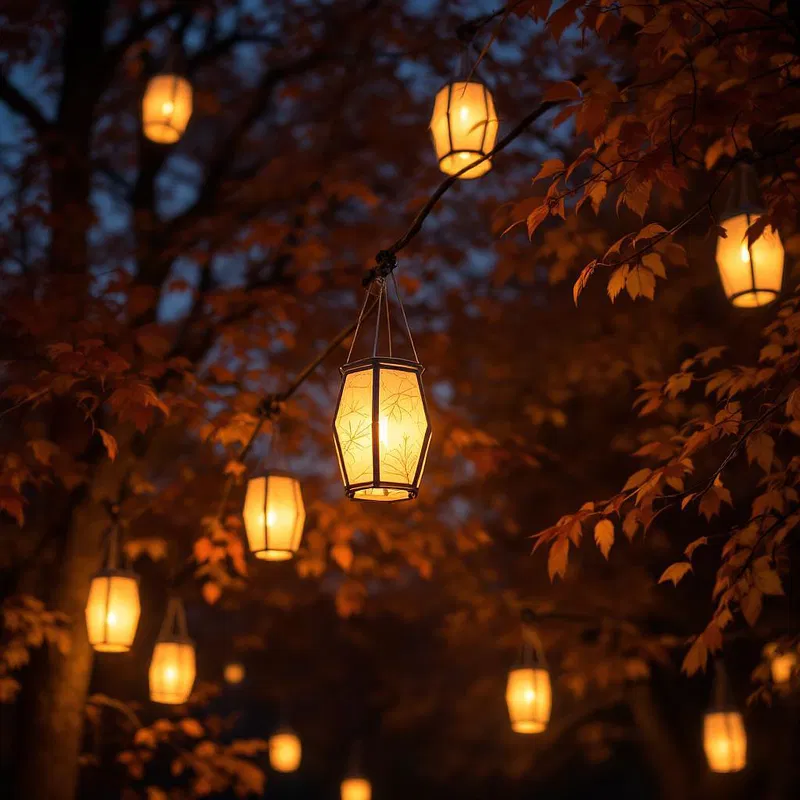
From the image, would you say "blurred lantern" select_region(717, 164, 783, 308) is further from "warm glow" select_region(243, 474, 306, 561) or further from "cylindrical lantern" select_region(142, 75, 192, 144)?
"cylindrical lantern" select_region(142, 75, 192, 144)

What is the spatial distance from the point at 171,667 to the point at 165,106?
16.6 ft

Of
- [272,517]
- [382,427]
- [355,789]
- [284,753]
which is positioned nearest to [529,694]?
[272,517]

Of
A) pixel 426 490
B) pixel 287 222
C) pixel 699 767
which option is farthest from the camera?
pixel 699 767

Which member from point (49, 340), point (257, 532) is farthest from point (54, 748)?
point (49, 340)

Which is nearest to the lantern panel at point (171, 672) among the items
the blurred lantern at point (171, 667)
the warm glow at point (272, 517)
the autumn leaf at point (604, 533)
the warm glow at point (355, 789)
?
the blurred lantern at point (171, 667)

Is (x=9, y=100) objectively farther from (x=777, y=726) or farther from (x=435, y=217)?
(x=777, y=726)

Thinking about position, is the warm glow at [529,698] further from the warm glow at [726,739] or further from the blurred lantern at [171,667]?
the blurred lantern at [171,667]

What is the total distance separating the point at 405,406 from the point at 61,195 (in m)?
6.09

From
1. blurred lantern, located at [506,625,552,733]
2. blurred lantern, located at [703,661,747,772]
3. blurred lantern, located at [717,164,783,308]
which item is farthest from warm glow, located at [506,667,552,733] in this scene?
blurred lantern, located at [717,164,783,308]

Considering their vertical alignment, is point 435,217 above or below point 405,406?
above

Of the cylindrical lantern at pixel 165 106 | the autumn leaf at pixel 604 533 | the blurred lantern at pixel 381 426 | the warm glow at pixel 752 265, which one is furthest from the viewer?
the cylindrical lantern at pixel 165 106

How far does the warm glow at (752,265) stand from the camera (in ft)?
17.2

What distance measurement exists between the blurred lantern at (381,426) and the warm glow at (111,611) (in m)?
3.84

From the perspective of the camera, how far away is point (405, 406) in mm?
4223
